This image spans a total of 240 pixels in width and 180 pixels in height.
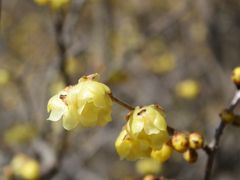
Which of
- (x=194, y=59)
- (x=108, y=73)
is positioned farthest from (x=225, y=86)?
(x=194, y=59)

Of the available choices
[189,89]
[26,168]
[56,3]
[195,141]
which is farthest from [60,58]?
[189,89]

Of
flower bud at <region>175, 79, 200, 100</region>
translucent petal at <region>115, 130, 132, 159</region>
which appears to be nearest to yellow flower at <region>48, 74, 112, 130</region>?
translucent petal at <region>115, 130, 132, 159</region>

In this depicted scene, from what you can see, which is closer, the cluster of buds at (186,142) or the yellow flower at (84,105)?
the yellow flower at (84,105)

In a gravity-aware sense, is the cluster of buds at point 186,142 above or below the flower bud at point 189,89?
above

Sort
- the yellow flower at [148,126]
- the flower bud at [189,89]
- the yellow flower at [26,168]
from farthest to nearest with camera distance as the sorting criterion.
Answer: the flower bud at [189,89] < the yellow flower at [26,168] < the yellow flower at [148,126]

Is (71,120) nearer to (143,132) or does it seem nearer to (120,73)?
(143,132)

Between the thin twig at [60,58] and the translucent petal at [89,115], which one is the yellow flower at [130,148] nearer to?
the translucent petal at [89,115]

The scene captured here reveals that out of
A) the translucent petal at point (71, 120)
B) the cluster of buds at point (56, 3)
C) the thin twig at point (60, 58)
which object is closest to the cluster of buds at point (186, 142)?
the translucent petal at point (71, 120)

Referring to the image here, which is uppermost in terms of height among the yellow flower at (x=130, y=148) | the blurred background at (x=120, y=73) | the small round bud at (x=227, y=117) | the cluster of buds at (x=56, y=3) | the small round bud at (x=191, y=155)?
the small round bud at (x=227, y=117)
